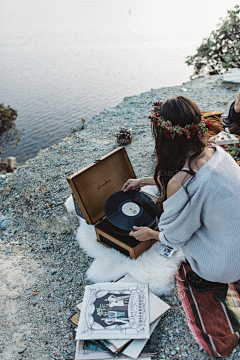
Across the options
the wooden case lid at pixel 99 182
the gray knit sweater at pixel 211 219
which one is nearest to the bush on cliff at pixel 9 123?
the wooden case lid at pixel 99 182

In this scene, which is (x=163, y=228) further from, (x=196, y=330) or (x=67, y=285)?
(x=67, y=285)

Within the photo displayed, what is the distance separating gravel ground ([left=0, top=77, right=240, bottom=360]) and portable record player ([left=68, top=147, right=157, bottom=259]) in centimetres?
36

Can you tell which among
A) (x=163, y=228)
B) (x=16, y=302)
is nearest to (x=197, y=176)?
(x=163, y=228)

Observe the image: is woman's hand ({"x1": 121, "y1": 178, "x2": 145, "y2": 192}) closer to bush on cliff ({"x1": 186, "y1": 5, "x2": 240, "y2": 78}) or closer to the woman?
the woman

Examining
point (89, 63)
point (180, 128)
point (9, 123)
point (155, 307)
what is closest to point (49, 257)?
point (155, 307)

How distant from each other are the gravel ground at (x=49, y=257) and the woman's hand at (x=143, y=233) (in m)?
0.47

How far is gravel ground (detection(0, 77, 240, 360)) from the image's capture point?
1.68 meters

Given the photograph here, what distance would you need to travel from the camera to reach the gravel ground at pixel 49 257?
168 centimetres

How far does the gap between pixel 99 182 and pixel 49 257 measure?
0.86 m

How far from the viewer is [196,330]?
5.50 feet

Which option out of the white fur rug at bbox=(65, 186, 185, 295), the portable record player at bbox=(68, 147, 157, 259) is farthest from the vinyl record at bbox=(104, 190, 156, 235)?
the white fur rug at bbox=(65, 186, 185, 295)

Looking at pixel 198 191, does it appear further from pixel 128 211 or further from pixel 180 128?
pixel 128 211

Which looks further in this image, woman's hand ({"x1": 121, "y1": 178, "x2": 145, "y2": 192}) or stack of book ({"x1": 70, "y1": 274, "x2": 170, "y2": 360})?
woman's hand ({"x1": 121, "y1": 178, "x2": 145, "y2": 192})

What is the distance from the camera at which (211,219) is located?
1.53 metres
